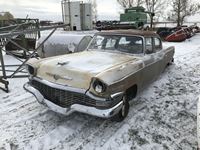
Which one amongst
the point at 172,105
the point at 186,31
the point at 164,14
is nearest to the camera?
the point at 172,105

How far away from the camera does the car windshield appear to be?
492 centimetres

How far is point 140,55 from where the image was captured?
15.8ft

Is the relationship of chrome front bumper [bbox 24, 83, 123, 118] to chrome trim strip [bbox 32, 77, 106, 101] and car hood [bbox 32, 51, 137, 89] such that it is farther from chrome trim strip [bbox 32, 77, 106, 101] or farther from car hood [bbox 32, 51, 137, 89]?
car hood [bbox 32, 51, 137, 89]

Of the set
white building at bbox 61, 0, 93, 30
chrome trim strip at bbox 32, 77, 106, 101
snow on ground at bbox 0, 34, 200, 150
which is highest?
white building at bbox 61, 0, 93, 30

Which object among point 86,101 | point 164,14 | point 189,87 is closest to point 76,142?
point 86,101

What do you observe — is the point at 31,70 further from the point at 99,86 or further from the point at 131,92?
the point at 131,92

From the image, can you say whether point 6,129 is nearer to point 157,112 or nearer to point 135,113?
point 135,113

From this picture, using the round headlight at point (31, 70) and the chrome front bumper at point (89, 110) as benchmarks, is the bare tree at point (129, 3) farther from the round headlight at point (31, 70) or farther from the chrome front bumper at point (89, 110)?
the chrome front bumper at point (89, 110)

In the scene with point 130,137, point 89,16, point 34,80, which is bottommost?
point 130,137

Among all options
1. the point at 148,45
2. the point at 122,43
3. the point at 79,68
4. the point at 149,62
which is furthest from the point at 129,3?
the point at 79,68

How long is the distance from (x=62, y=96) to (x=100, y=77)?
0.80 meters

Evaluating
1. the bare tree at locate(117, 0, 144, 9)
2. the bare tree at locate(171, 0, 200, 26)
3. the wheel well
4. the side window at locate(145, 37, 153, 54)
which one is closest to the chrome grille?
the wheel well

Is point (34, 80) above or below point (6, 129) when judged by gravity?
Result: above

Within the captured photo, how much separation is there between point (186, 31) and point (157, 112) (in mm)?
13432
